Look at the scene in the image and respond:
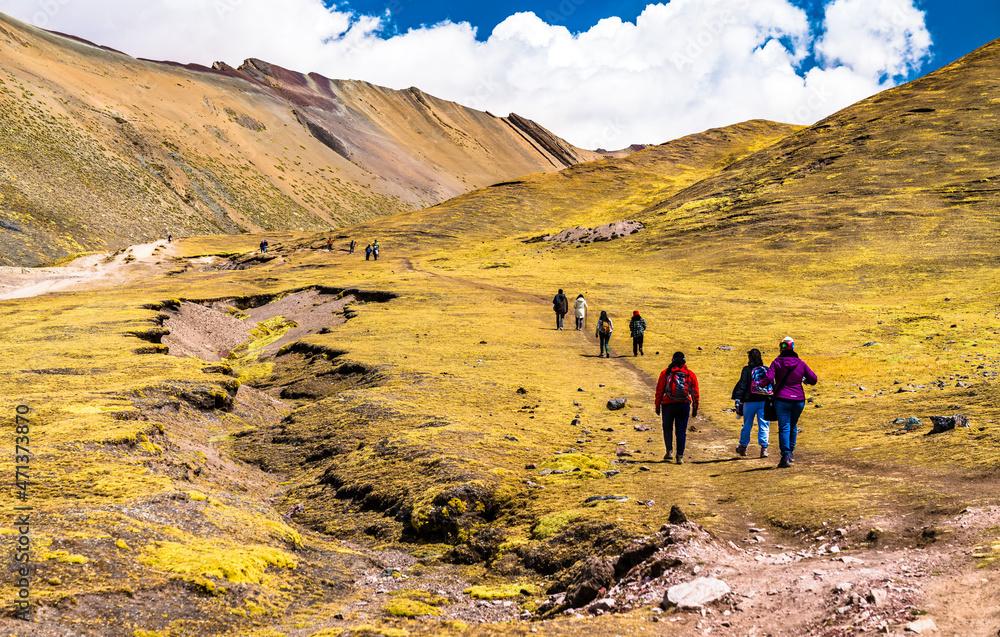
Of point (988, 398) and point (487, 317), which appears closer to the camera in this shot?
point (988, 398)

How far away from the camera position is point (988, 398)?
16656mm

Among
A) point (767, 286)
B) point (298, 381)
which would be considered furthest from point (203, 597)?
point (767, 286)

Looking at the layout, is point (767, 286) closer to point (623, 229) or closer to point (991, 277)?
point (991, 277)

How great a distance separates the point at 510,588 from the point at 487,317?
33777 millimetres

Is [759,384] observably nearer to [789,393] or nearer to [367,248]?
[789,393]

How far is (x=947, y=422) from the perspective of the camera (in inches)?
579

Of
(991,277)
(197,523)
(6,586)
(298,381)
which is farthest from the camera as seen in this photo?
(991,277)

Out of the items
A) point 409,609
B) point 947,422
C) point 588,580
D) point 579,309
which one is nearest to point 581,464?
point 588,580

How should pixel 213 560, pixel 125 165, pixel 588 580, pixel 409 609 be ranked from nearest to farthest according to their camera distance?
pixel 409 609, pixel 588 580, pixel 213 560, pixel 125 165

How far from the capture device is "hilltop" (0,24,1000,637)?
343 inches

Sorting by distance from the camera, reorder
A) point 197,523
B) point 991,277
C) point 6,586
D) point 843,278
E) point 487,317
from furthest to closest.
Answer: point 843,278
point 991,277
point 487,317
point 197,523
point 6,586

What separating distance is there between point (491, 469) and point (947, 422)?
35.2 ft

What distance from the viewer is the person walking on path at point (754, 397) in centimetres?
1566

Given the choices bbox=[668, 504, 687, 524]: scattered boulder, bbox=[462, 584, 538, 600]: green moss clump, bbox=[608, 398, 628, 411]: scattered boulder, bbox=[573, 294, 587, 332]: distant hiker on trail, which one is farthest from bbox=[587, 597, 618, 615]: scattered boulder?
bbox=[573, 294, 587, 332]: distant hiker on trail
